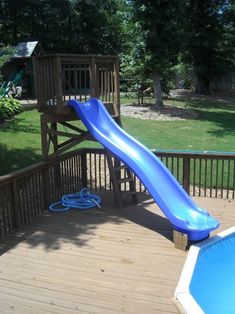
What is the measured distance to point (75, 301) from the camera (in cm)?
425

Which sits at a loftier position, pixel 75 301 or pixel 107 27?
pixel 107 27

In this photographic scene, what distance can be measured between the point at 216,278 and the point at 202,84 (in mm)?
23327

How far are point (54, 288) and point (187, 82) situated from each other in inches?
1090

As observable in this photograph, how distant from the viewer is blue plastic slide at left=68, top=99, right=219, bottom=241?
5.57 metres

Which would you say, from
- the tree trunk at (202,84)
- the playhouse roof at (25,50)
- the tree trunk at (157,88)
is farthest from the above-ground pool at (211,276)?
the tree trunk at (202,84)

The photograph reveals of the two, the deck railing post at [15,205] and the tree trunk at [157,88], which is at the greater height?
the tree trunk at [157,88]

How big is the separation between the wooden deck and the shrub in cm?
912

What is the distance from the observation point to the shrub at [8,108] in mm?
15156

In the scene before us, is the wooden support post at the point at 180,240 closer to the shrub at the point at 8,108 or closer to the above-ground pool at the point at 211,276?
the above-ground pool at the point at 211,276

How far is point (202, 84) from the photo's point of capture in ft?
89.7

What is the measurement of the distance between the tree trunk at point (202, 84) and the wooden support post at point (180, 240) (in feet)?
74.0

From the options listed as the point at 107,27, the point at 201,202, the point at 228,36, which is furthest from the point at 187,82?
the point at 201,202

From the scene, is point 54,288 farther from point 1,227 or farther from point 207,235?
point 207,235

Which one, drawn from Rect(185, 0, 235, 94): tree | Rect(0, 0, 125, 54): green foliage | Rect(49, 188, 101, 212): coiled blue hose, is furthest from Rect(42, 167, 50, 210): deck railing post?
Rect(0, 0, 125, 54): green foliage
